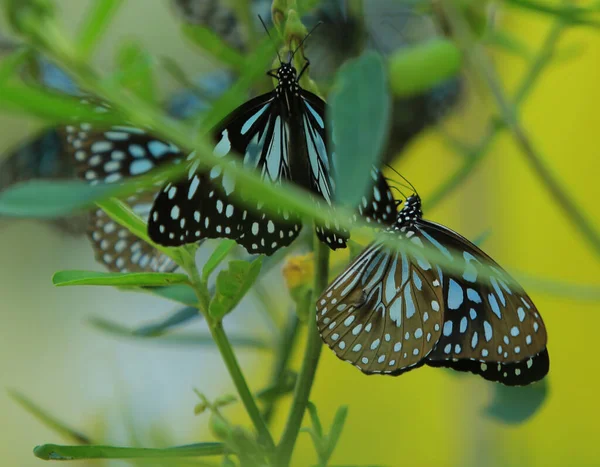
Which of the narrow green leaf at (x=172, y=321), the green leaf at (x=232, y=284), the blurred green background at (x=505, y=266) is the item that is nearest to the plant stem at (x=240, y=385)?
the green leaf at (x=232, y=284)

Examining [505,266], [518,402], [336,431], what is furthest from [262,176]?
[505,266]

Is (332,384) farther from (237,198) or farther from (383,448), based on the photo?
(237,198)

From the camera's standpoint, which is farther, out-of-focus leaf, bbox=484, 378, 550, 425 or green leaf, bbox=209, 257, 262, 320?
out-of-focus leaf, bbox=484, 378, 550, 425

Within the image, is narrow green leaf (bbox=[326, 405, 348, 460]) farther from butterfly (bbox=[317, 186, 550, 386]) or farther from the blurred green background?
the blurred green background

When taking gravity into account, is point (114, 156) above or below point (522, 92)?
below

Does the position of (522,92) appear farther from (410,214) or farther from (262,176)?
(262,176)

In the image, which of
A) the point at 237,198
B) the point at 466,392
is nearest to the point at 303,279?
the point at 237,198

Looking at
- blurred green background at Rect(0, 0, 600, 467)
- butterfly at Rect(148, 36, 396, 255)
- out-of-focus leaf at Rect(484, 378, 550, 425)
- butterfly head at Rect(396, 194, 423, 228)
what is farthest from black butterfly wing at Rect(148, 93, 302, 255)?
blurred green background at Rect(0, 0, 600, 467)

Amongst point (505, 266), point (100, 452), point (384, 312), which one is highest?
point (505, 266)
